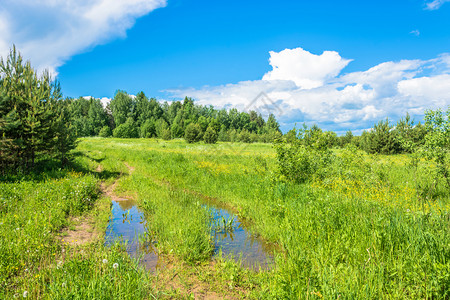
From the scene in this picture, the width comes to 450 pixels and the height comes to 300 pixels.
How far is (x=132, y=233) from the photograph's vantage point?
7.56m

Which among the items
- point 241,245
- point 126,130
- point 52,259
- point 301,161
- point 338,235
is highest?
point 126,130

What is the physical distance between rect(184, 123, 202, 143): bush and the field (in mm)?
47875

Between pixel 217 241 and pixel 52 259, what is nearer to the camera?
pixel 52 259

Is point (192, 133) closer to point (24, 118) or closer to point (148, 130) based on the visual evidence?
point (148, 130)

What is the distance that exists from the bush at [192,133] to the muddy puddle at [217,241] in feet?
163

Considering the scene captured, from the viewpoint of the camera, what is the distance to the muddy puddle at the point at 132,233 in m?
5.76

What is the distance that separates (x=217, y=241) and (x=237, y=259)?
1.15 metres

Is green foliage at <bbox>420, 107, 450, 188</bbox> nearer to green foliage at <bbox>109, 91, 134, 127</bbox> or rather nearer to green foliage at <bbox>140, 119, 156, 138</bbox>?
green foliage at <bbox>140, 119, 156, 138</bbox>

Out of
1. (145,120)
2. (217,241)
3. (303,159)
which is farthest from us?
(145,120)

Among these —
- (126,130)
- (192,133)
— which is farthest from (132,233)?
(126,130)

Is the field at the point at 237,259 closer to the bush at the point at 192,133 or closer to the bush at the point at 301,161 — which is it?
the bush at the point at 301,161

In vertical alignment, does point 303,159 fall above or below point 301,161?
above

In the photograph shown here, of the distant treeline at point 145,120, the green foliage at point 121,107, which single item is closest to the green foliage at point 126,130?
the distant treeline at point 145,120

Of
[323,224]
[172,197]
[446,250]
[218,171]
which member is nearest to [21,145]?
[172,197]
